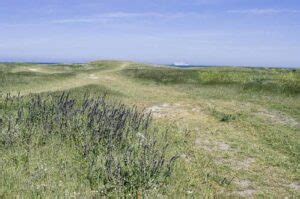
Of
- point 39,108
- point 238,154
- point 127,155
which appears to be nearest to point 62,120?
point 39,108

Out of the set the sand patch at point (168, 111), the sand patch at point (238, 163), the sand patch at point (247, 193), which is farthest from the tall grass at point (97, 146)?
the sand patch at point (168, 111)

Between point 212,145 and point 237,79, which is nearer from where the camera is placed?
point 212,145

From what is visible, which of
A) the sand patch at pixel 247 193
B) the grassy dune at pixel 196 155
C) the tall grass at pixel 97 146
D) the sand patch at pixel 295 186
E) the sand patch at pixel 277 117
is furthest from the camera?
the sand patch at pixel 277 117

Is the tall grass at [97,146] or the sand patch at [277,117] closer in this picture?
the tall grass at [97,146]

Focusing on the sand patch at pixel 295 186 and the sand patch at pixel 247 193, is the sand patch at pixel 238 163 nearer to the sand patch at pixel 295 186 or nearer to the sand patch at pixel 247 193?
the sand patch at pixel 295 186

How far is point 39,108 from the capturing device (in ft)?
46.7

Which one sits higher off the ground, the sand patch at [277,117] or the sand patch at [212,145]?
the sand patch at [277,117]

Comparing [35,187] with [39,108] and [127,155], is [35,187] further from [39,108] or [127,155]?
[39,108]

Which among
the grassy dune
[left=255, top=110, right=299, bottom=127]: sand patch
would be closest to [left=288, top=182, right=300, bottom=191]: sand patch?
the grassy dune

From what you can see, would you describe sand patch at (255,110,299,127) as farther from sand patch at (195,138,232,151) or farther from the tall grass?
the tall grass

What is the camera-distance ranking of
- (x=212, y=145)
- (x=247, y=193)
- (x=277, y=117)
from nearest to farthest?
(x=247, y=193) → (x=212, y=145) → (x=277, y=117)

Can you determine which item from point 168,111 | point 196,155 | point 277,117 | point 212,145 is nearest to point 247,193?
point 196,155

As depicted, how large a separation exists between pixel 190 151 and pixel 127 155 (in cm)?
485

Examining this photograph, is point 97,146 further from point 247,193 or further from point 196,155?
point 247,193
